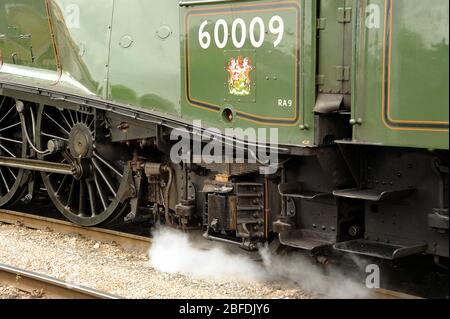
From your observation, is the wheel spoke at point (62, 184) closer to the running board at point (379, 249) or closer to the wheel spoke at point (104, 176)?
the wheel spoke at point (104, 176)

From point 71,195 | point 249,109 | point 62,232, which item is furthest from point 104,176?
point 249,109

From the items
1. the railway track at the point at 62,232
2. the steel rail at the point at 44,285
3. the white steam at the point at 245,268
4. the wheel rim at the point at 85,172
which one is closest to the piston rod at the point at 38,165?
the wheel rim at the point at 85,172

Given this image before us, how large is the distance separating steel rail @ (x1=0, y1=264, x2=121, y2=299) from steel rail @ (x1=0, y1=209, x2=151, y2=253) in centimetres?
135

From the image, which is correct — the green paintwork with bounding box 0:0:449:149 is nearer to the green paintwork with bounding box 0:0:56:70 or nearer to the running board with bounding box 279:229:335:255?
the green paintwork with bounding box 0:0:56:70

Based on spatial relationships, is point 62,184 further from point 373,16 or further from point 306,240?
point 373,16

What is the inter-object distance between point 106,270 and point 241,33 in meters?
2.69

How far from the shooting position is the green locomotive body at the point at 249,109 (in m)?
5.10

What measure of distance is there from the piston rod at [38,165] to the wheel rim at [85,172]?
13cm

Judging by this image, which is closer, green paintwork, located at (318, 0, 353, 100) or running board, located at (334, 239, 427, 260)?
running board, located at (334, 239, 427, 260)

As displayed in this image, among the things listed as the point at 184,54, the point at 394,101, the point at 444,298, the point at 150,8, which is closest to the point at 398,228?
the point at 444,298

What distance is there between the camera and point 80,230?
27.1 ft

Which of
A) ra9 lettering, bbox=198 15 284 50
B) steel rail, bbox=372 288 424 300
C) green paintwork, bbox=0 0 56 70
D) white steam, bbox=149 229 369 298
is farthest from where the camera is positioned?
green paintwork, bbox=0 0 56 70

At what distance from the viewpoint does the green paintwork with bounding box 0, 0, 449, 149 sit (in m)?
4.92

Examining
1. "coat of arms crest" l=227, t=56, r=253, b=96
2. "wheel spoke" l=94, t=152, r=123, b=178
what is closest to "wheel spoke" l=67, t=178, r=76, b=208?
"wheel spoke" l=94, t=152, r=123, b=178
